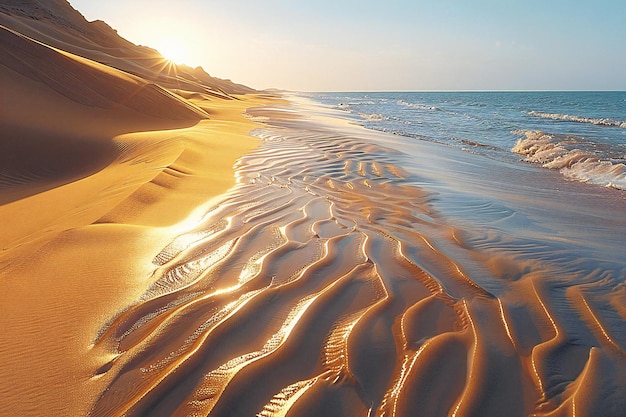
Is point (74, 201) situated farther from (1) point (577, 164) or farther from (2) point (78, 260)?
(1) point (577, 164)

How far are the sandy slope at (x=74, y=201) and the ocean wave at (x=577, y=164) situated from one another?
22.1ft

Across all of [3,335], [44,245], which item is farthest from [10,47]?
[3,335]

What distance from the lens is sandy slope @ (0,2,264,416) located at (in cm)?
196

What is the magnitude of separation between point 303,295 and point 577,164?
881 cm

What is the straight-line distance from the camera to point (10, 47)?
945 centimetres

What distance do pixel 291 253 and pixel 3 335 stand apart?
74.3 inches

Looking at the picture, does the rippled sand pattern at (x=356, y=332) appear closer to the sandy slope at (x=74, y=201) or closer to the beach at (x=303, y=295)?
the beach at (x=303, y=295)

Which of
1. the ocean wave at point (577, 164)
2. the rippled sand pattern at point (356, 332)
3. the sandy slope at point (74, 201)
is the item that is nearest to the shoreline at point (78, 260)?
the sandy slope at point (74, 201)

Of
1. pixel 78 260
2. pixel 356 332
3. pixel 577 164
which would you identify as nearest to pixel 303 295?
pixel 356 332

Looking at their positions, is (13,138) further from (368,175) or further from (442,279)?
(442,279)

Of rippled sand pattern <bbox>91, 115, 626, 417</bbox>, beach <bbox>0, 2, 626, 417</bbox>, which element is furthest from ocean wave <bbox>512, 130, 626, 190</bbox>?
rippled sand pattern <bbox>91, 115, 626, 417</bbox>

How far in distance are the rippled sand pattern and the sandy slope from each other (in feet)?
0.70

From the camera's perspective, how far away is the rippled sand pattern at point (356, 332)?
1743 mm

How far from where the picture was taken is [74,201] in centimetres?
473
